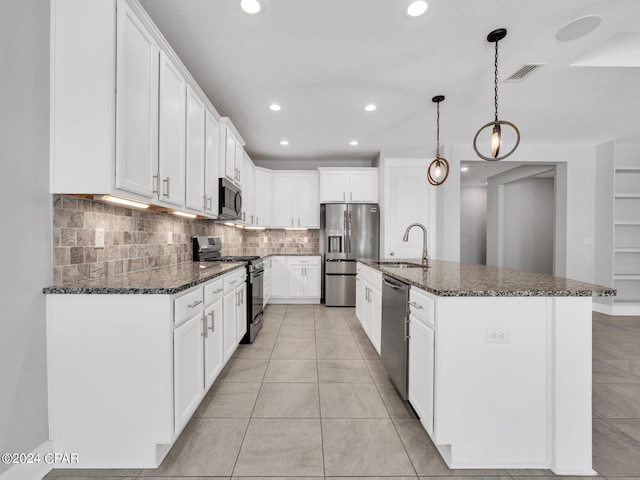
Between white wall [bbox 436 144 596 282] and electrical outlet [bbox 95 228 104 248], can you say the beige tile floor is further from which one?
white wall [bbox 436 144 596 282]

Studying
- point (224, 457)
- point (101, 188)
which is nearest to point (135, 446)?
point (224, 457)

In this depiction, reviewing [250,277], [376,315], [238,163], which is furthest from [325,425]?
[238,163]

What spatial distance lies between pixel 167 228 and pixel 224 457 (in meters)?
1.97

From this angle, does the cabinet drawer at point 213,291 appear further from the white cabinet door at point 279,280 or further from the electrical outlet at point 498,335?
the white cabinet door at point 279,280

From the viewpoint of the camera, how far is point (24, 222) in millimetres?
1365

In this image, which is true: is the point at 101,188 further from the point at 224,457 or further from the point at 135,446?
the point at 224,457

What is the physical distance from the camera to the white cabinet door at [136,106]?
1.52m

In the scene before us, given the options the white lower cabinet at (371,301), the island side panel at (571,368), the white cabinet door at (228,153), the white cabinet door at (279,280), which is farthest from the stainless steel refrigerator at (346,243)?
the island side panel at (571,368)

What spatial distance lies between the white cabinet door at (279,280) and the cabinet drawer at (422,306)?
3.53m

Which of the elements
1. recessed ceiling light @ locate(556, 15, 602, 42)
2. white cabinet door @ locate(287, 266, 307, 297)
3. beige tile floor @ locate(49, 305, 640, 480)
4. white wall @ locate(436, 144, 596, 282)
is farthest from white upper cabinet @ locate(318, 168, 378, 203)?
recessed ceiling light @ locate(556, 15, 602, 42)

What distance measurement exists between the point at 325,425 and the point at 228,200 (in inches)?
95.1

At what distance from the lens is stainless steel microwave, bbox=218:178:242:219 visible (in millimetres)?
3113

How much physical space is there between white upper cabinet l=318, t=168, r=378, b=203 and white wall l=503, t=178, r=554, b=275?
13.0ft

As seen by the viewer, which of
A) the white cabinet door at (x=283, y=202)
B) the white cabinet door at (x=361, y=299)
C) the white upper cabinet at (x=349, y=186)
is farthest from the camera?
the white cabinet door at (x=283, y=202)
